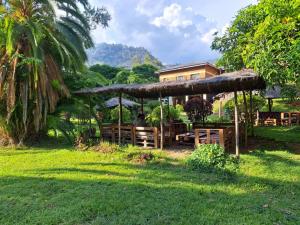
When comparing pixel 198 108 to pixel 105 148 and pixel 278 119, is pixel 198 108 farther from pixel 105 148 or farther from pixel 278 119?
pixel 105 148

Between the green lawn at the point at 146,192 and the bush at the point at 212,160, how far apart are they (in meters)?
0.31

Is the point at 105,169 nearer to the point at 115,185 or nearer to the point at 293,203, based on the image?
the point at 115,185

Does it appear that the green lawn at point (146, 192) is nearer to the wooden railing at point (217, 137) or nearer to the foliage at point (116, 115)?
the wooden railing at point (217, 137)

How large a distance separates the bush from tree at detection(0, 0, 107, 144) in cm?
681

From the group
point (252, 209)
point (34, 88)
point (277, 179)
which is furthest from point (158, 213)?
point (34, 88)

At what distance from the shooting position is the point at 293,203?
5.80 metres

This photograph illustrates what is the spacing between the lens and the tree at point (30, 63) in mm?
12055

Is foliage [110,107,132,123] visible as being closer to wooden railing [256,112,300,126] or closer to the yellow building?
wooden railing [256,112,300,126]

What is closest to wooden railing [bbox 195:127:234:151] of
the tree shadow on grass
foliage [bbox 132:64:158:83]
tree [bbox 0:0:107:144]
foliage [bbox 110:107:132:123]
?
the tree shadow on grass

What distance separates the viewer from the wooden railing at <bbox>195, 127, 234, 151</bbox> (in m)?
9.85

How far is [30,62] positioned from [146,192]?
7.75 m

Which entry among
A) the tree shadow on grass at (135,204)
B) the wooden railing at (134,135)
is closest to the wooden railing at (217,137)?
the wooden railing at (134,135)

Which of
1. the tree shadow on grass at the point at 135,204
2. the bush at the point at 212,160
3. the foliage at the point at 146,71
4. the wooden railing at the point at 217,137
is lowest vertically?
the tree shadow on grass at the point at 135,204

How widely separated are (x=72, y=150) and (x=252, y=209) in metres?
7.97
